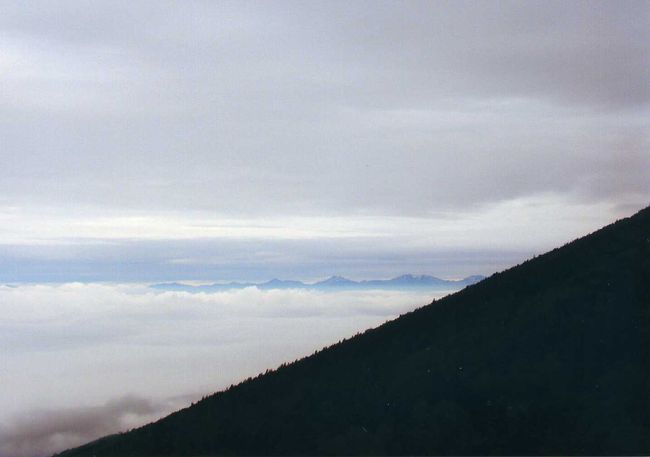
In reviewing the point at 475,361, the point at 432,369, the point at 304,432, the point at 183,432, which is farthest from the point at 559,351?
the point at 183,432

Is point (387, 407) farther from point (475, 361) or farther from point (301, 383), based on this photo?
point (301, 383)

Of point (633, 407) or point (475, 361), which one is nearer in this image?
point (633, 407)

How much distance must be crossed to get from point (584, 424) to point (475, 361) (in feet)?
23.5

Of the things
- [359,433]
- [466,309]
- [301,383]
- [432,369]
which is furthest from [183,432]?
[466,309]

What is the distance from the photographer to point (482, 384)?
29.8 meters

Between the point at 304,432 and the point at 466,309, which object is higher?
the point at 466,309

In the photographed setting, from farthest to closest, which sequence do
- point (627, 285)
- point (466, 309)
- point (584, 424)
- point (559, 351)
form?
point (466, 309) → point (627, 285) → point (559, 351) → point (584, 424)

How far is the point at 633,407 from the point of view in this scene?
25.8m

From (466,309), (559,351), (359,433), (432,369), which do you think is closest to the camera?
(359,433)

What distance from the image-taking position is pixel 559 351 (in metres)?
30.8

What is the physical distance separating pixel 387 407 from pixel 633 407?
10.5m

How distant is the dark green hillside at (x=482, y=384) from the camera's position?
26.4m

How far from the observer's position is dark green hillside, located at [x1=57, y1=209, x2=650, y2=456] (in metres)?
26.4

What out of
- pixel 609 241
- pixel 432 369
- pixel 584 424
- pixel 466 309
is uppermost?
pixel 609 241
